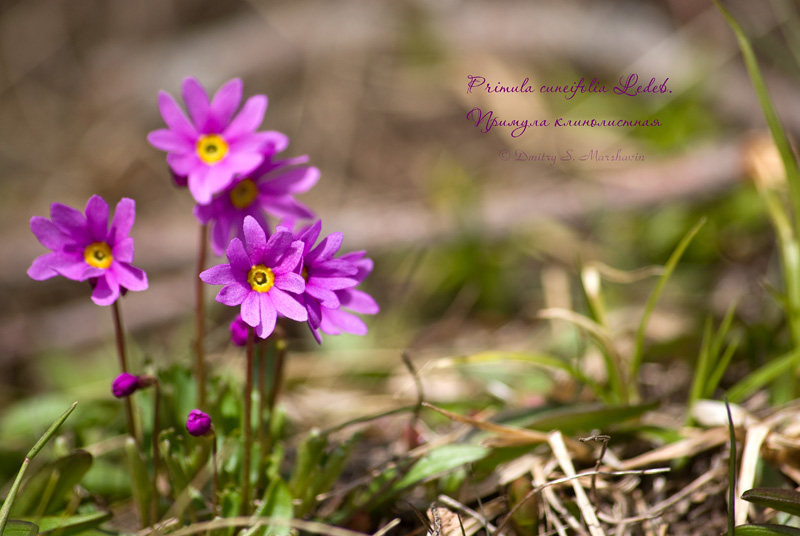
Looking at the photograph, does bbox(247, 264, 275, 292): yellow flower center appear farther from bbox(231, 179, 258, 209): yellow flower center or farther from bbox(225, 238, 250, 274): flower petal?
bbox(231, 179, 258, 209): yellow flower center

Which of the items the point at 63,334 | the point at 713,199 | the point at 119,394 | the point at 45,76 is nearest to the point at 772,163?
the point at 713,199

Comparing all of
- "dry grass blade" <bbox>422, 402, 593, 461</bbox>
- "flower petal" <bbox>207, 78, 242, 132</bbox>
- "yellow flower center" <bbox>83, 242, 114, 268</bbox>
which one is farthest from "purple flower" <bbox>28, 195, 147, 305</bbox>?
"dry grass blade" <bbox>422, 402, 593, 461</bbox>

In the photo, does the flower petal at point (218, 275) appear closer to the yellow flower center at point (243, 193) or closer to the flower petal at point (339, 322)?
the flower petal at point (339, 322)

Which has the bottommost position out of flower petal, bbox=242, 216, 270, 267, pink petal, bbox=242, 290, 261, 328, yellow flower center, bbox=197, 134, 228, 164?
pink petal, bbox=242, 290, 261, 328

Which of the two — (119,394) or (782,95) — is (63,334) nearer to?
(119,394)

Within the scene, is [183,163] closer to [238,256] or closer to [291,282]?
[238,256]

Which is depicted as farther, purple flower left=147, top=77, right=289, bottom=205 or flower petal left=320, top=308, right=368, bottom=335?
purple flower left=147, top=77, right=289, bottom=205
